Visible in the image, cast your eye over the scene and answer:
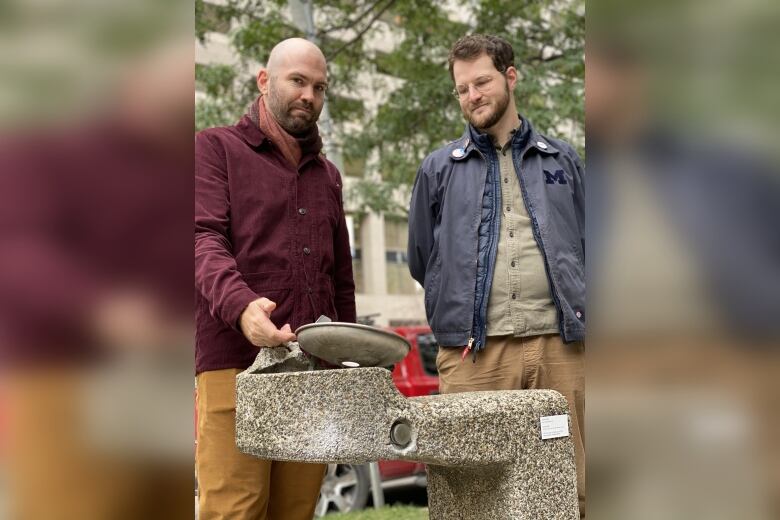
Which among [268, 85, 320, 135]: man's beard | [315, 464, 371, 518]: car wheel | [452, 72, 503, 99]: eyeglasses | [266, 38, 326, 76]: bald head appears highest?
[266, 38, 326, 76]: bald head

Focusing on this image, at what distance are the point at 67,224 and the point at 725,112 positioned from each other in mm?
742

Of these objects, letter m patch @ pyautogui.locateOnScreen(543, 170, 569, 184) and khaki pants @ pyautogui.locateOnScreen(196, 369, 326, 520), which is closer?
khaki pants @ pyautogui.locateOnScreen(196, 369, 326, 520)

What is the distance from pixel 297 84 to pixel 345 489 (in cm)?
497

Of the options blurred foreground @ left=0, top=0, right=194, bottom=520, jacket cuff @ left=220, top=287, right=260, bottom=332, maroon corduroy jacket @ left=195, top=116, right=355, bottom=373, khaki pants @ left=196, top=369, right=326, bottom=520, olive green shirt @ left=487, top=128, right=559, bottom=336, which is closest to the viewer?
blurred foreground @ left=0, top=0, right=194, bottom=520

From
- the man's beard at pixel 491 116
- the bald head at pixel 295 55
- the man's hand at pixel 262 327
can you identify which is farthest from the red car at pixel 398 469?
the man's hand at pixel 262 327

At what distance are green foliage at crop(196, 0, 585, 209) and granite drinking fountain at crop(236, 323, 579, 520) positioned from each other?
6411 millimetres

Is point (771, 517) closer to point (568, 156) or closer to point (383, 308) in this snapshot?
point (568, 156)

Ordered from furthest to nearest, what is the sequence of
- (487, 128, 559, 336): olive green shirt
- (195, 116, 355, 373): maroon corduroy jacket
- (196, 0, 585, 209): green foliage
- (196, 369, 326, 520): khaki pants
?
(196, 0, 585, 209): green foliage < (487, 128, 559, 336): olive green shirt < (195, 116, 355, 373): maroon corduroy jacket < (196, 369, 326, 520): khaki pants

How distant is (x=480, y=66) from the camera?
3318 mm

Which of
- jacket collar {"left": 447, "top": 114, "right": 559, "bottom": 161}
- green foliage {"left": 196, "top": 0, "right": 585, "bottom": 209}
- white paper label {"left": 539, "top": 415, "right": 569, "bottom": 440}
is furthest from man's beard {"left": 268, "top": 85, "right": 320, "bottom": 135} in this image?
green foliage {"left": 196, "top": 0, "right": 585, "bottom": 209}

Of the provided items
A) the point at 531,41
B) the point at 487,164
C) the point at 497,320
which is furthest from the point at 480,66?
the point at 531,41

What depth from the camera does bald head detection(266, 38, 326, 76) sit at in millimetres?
3000

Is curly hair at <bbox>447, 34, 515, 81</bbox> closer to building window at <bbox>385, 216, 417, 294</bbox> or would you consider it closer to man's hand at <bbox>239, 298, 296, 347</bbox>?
man's hand at <bbox>239, 298, 296, 347</bbox>

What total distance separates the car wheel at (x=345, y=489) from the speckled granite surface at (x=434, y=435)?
4.62m
